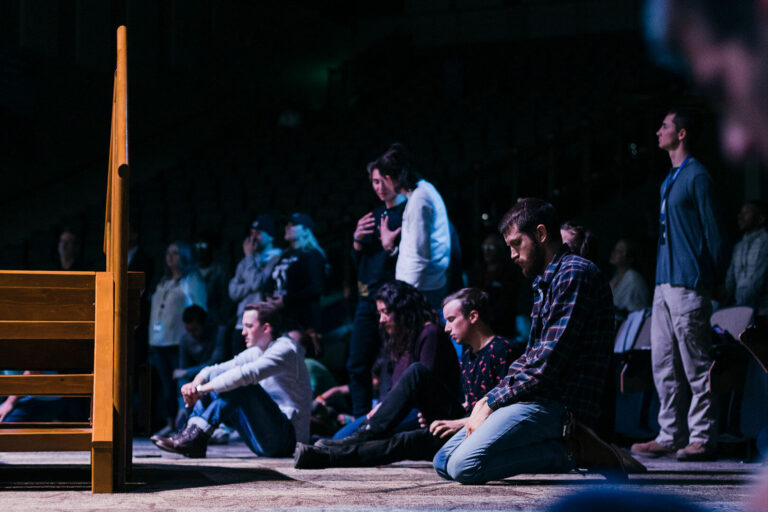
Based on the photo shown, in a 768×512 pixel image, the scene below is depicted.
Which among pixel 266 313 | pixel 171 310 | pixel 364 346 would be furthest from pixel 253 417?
pixel 171 310

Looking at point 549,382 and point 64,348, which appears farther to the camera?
point 64,348

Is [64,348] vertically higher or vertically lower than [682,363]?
higher

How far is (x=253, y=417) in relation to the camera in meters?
4.12

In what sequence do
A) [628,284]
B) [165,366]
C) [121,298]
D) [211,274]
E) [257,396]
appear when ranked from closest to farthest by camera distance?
[121,298] < [257,396] < [628,284] < [165,366] < [211,274]

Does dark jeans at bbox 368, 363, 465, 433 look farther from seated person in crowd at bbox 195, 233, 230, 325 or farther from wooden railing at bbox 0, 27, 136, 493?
seated person in crowd at bbox 195, 233, 230, 325

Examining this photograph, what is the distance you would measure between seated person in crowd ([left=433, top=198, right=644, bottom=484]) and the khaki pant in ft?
3.53

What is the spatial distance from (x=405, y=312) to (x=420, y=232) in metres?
0.41

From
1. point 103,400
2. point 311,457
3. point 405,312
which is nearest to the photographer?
point 103,400

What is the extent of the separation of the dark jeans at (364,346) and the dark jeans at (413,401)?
866 millimetres

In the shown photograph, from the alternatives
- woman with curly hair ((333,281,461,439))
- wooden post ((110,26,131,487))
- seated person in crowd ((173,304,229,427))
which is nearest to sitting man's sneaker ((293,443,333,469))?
woman with curly hair ((333,281,461,439))

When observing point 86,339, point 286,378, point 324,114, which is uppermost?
point 324,114

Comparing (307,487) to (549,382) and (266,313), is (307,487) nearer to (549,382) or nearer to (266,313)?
(549,382)

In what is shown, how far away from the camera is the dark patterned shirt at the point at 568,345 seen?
2.78m

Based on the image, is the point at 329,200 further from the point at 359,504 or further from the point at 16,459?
the point at 359,504
